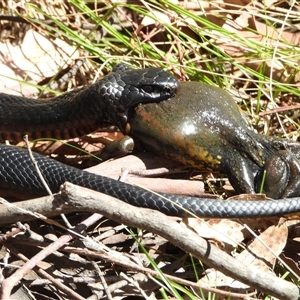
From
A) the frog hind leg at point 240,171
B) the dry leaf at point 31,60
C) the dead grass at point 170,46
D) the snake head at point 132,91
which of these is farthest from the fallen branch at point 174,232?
the dry leaf at point 31,60

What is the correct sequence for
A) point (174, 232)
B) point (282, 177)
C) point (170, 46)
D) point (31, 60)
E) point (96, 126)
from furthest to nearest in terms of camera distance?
point (170, 46) → point (31, 60) → point (96, 126) → point (282, 177) → point (174, 232)

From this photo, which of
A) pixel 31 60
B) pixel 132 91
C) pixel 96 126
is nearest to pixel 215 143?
pixel 132 91

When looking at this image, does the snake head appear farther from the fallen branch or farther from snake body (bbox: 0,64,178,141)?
the fallen branch

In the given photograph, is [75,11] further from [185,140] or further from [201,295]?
[201,295]

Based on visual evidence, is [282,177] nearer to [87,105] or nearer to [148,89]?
[148,89]

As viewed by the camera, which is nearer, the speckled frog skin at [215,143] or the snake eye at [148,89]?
the speckled frog skin at [215,143]

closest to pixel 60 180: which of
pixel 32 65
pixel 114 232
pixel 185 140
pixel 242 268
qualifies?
pixel 114 232

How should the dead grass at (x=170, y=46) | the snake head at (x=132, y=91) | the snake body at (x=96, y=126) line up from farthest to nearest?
the dead grass at (x=170, y=46) → the snake head at (x=132, y=91) → the snake body at (x=96, y=126)

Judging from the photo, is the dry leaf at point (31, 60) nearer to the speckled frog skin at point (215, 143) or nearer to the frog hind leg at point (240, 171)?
the speckled frog skin at point (215, 143)
